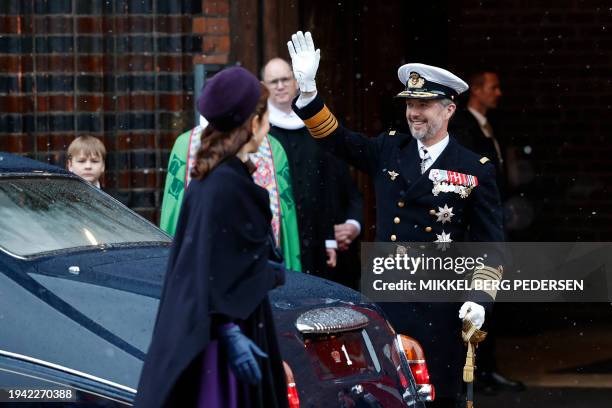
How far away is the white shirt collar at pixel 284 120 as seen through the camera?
8148 mm

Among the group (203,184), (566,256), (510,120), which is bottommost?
(566,256)

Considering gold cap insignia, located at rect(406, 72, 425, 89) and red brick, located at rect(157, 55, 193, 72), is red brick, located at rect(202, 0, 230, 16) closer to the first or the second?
red brick, located at rect(157, 55, 193, 72)

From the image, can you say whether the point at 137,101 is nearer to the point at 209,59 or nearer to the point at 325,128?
the point at 209,59

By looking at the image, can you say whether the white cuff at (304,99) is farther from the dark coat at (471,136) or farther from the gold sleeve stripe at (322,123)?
the dark coat at (471,136)

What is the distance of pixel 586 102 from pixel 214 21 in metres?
3.83

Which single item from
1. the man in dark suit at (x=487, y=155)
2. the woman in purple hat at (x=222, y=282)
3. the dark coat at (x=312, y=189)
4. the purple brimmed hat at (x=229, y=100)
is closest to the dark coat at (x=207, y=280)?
the woman in purple hat at (x=222, y=282)

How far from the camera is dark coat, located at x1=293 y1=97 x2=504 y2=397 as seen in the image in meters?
6.18

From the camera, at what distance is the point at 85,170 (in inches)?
307

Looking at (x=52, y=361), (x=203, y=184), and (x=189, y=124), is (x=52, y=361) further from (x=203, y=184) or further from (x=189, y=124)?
(x=189, y=124)

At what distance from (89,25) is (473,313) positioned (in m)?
3.96

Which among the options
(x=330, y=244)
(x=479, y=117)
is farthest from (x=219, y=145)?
(x=479, y=117)

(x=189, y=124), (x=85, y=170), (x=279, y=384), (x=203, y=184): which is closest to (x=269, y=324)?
(x=279, y=384)

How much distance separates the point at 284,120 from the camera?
8156 mm

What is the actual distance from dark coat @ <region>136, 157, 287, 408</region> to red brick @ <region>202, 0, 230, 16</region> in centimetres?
455
